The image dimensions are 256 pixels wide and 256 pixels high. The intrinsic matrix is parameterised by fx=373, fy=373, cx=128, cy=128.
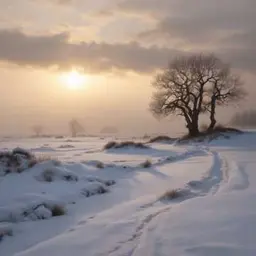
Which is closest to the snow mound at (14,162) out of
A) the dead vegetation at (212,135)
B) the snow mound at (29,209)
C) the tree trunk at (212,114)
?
the snow mound at (29,209)

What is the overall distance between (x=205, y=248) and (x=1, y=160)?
10.4 metres

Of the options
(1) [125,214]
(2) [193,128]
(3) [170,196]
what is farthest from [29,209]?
(2) [193,128]

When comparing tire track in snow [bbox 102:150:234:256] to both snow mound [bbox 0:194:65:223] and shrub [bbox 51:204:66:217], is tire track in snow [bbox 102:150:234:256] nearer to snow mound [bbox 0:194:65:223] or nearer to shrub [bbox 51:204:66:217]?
shrub [bbox 51:204:66:217]

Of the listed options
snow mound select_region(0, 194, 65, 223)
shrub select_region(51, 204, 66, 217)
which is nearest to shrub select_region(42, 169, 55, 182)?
snow mound select_region(0, 194, 65, 223)

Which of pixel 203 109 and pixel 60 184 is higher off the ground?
pixel 203 109

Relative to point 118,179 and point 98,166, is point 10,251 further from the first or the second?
point 98,166

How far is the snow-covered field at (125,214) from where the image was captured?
5.80m

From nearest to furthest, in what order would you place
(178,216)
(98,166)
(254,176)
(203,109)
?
1. (178,216)
2. (254,176)
3. (98,166)
4. (203,109)

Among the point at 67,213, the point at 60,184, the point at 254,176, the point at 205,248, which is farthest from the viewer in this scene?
the point at 254,176

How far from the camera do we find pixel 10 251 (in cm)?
631

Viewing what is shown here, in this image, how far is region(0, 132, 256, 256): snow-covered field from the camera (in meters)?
5.80

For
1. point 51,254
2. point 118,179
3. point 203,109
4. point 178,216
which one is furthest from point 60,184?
point 203,109

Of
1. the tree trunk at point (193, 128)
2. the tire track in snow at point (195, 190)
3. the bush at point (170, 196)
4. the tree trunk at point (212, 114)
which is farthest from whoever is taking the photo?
the tree trunk at point (212, 114)

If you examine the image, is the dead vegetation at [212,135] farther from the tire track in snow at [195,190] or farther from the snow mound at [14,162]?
the snow mound at [14,162]
